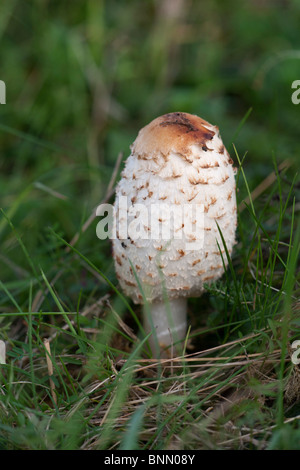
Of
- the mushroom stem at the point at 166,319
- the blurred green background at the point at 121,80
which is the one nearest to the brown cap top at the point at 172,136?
the mushroom stem at the point at 166,319

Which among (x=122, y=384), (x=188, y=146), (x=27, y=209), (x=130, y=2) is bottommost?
(x=122, y=384)

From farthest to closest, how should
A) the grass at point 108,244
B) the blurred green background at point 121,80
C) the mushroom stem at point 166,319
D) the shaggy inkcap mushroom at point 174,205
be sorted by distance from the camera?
the blurred green background at point 121,80 → the mushroom stem at point 166,319 → the shaggy inkcap mushroom at point 174,205 → the grass at point 108,244

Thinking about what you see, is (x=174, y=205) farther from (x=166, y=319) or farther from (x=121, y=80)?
(x=121, y=80)

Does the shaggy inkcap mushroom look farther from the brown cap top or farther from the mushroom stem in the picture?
the mushroom stem

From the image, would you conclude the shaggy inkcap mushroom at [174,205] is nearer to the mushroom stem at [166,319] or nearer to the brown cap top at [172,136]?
the brown cap top at [172,136]

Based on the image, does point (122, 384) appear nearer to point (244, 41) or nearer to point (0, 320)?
point (0, 320)

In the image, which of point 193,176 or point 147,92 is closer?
point 193,176

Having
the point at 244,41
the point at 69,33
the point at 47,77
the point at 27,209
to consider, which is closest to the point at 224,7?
the point at 244,41
